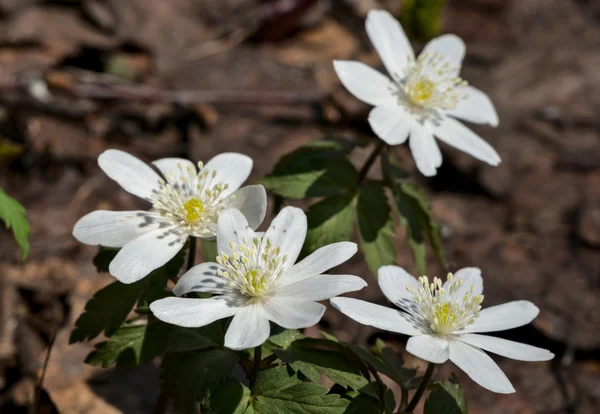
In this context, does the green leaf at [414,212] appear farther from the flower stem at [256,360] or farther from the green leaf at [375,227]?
the flower stem at [256,360]

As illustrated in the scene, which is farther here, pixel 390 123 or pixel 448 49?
pixel 448 49

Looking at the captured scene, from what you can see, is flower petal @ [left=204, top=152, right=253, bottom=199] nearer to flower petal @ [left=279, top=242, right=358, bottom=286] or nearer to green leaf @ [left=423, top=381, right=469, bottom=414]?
flower petal @ [left=279, top=242, right=358, bottom=286]

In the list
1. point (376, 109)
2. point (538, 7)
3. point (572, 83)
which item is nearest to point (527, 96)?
point (572, 83)

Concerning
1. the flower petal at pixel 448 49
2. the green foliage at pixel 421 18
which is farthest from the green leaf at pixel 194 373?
the green foliage at pixel 421 18

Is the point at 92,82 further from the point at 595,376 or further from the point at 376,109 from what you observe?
the point at 595,376

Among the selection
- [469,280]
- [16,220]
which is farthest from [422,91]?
[16,220]

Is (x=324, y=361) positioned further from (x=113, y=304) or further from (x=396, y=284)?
(x=113, y=304)

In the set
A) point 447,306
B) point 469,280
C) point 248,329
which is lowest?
point 469,280
